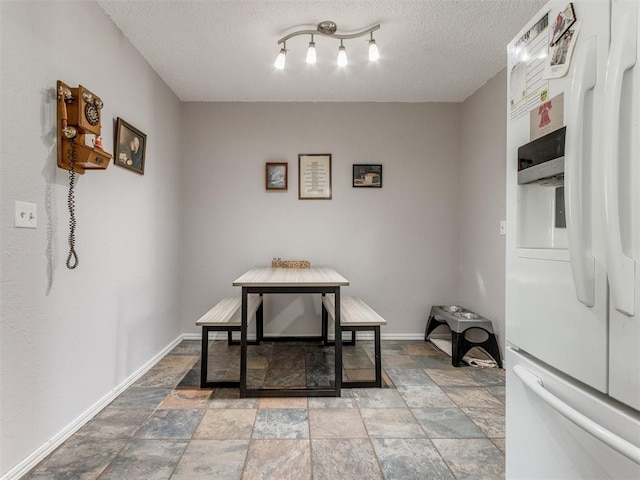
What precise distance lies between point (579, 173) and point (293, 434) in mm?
1802

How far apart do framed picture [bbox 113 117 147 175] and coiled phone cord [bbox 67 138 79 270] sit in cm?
53

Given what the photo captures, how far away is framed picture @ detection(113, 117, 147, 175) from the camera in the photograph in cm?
237

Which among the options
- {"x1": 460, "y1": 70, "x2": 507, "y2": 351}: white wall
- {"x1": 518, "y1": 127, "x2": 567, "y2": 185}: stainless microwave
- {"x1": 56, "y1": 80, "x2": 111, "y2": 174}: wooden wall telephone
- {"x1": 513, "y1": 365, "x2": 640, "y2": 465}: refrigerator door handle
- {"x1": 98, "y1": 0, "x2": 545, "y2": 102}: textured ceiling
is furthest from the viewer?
{"x1": 460, "y1": 70, "x2": 507, "y2": 351}: white wall

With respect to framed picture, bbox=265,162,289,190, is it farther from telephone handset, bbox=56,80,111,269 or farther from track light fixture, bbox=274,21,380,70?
telephone handset, bbox=56,80,111,269

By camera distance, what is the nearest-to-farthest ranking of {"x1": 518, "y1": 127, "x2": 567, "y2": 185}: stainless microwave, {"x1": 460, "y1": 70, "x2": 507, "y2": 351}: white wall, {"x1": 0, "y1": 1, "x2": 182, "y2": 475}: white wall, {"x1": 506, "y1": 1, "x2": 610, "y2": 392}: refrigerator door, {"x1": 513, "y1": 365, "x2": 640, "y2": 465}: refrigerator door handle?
{"x1": 513, "y1": 365, "x2": 640, "y2": 465}: refrigerator door handle < {"x1": 506, "y1": 1, "x2": 610, "y2": 392}: refrigerator door < {"x1": 518, "y1": 127, "x2": 567, "y2": 185}: stainless microwave < {"x1": 0, "y1": 1, "x2": 182, "y2": 475}: white wall < {"x1": 460, "y1": 70, "x2": 507, "y2": 351}: white wall

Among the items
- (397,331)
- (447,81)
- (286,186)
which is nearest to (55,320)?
(286,186)

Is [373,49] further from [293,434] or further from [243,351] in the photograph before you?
[293,434]

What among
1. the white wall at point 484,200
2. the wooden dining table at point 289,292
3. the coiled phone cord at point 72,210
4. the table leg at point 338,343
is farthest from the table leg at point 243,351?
the white wall at point 484,200

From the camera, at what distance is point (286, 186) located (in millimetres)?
3686

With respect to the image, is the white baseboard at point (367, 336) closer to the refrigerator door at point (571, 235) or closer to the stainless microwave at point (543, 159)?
the refrigerator door at point (571, 235)

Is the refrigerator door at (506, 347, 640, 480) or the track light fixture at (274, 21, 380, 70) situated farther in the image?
the track light fixture at (274, 21, 380, 70)

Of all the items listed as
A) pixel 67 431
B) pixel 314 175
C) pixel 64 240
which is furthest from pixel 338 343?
pixel 314 175

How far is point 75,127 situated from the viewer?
1.80 m

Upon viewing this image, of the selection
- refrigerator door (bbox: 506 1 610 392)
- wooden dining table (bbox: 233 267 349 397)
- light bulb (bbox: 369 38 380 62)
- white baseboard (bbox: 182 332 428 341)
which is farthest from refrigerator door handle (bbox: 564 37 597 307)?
white baseboard (bbox: 182 332 428 341)
